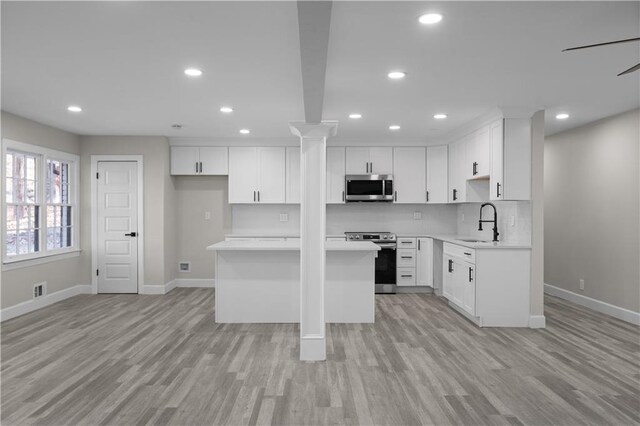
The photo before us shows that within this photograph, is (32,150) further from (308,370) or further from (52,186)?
(308,370)

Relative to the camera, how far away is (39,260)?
5312 millimetres

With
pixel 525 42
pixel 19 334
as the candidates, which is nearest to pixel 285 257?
pixel 19 334

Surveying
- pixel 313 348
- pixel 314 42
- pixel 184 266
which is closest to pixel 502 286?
pixel 313 348

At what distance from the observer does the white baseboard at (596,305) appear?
185 inches

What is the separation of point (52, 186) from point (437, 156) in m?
5.61

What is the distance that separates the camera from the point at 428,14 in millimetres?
2365

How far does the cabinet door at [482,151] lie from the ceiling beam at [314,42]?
2.81 meters

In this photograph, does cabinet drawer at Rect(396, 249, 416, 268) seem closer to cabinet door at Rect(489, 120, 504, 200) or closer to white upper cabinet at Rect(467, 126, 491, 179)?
white upper cabinet at Rect(467, 126, 491, 179)

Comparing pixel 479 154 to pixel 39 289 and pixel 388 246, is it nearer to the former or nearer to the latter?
pixel 388 246

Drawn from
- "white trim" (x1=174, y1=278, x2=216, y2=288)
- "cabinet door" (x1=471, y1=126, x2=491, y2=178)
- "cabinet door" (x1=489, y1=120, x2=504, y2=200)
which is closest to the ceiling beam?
"cabinet door" (x1=489, y1=120, x2=504, y2=200)

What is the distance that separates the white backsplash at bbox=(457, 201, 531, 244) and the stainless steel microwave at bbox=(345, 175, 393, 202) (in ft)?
4.07

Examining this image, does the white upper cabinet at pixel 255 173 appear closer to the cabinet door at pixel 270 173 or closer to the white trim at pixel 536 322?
the cabinet door at pixel 270 173

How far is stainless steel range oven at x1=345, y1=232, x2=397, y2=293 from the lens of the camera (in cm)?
639

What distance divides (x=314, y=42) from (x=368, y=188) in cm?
464
